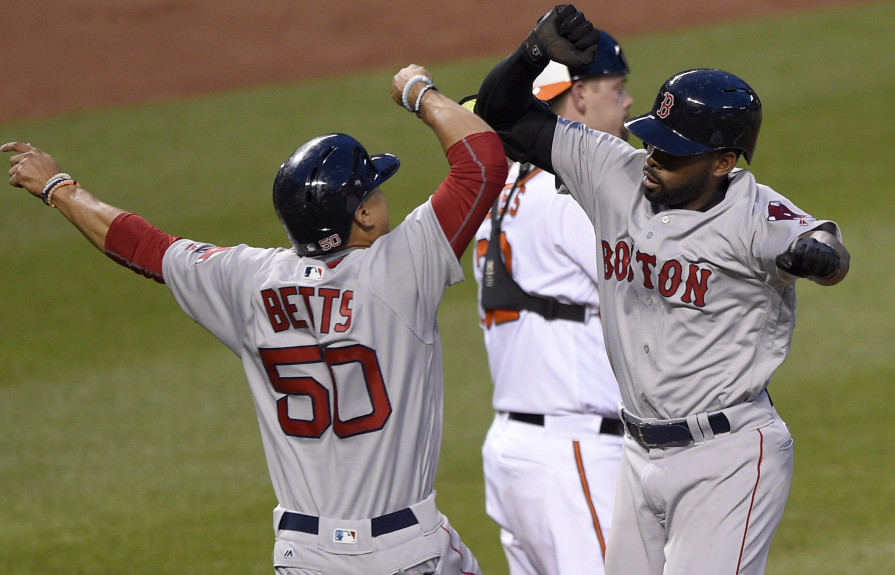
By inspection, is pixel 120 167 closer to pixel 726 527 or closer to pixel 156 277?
pixel 156 277

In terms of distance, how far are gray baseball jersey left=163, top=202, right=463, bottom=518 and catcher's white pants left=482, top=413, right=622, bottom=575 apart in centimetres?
90

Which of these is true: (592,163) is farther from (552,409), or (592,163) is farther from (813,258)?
(552,409)

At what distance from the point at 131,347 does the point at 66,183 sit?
17.4ft

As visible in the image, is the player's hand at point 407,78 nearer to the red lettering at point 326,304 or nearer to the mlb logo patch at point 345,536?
the red lettering at point 326,304

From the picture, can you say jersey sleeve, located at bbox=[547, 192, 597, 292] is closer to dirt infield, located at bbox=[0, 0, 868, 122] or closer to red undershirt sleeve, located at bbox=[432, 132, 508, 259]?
red undershirt sleeve, located at bbox=[432, 132, 508, 259]

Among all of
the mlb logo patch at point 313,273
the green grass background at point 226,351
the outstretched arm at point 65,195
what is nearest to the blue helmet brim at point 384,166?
the mlb logo patch at point 313,273

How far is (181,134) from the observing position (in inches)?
489

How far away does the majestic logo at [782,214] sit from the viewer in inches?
115

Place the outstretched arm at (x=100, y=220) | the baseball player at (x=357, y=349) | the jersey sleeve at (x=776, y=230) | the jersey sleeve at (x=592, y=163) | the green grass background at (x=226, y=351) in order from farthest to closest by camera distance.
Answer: the green grass background at (x=226, y=351) → the jersey sleeve at (x=592, y=163) → the outstretched arm at (x=100, y=220) → the baseball player at (x=357, y=349) → the jersey sleeve at (x=776, y=230)

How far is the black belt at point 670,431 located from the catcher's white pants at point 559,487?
688 mm

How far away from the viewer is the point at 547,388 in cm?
391

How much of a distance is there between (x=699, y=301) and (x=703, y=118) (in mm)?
481

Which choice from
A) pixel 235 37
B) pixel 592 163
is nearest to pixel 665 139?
pixel 592 163

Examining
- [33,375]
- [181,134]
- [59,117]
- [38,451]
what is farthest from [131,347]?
[59,117]
